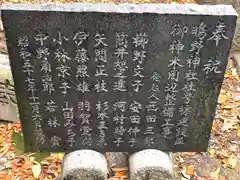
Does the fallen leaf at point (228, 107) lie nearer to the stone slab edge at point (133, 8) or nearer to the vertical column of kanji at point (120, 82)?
the vertical column of kanji at point (120, 82)

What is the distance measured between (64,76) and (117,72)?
1.40 ft

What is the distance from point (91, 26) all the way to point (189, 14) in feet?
2.36

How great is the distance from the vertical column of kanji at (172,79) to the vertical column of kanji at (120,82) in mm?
354

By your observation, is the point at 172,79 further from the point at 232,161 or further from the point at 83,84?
the point at 232,161

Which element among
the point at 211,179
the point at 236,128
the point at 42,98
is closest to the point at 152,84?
the point at 42,98

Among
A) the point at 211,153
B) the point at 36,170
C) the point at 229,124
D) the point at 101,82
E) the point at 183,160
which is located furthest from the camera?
the point at 229,124

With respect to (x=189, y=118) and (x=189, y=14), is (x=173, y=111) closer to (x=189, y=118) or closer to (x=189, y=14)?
(x=189, y=118)

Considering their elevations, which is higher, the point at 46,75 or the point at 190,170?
the point at 46,75

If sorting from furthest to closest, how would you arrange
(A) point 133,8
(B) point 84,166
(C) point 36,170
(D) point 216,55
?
1. (C) point 36,170
2. (B) point 84,166
3. (D) point 216,55
4. (A) point 133,8

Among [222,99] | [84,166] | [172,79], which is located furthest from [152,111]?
[222,99]

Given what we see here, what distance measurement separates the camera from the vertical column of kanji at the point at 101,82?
272 centimetres

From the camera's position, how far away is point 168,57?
281 cm

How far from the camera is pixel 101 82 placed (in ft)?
9.61

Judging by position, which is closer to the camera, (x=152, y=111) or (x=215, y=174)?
(x=152, y=111)
